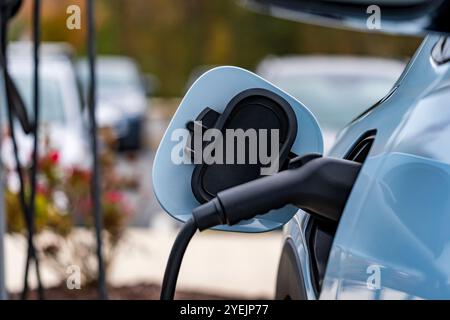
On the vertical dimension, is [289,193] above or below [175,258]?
above

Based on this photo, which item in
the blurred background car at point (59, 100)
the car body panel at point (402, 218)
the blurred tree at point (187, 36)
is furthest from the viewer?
the blurred tree at point (187, 36)

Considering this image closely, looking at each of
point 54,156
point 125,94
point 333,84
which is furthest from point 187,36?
point 54,156

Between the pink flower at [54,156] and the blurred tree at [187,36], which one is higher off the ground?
the pink flower at [54,156]

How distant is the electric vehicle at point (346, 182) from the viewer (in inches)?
63.2

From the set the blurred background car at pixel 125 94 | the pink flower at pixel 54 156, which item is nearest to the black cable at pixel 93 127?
the pink flower at pixel 54 156

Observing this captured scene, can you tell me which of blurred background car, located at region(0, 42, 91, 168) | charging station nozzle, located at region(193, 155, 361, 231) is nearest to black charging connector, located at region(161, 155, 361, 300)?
charging station nozzle, located at region(193, 155, 361, 231)

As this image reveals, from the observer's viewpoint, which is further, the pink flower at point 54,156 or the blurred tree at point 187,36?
the blurred tree at point 187,36

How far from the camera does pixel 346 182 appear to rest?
5.78ft

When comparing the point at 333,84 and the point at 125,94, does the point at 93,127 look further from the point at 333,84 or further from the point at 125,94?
the point at 125,94

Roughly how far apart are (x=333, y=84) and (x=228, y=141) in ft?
26.8

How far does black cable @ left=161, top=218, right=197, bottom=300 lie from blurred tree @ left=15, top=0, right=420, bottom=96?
2751 cm

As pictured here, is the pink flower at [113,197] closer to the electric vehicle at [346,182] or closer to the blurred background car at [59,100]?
the blurred background car at [59,100]
